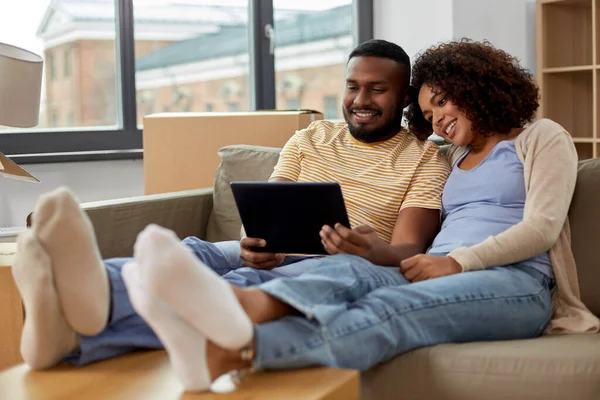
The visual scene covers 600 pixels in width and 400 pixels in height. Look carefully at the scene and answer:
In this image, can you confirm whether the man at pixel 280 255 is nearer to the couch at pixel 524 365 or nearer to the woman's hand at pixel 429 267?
the woman's hand at pixel 429 267

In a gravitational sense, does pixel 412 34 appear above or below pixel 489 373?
above

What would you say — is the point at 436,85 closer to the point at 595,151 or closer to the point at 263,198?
the point at 263,198

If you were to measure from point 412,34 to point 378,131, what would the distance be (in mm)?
1819

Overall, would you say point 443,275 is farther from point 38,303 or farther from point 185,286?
point 38,303

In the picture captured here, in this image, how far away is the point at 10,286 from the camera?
1799 millimetres

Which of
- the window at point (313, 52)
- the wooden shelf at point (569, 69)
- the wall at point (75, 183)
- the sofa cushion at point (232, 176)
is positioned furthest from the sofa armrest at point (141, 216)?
the wooden shelf at point (569, 69)

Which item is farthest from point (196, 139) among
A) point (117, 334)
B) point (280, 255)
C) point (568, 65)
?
point (568, 65)

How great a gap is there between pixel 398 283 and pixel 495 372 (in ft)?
0.94

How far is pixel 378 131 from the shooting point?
2016mm

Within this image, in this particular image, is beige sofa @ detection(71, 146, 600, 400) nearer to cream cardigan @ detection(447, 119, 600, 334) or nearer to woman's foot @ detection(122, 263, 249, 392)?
cream cardigan @ detection(447, 119, 600, 334)

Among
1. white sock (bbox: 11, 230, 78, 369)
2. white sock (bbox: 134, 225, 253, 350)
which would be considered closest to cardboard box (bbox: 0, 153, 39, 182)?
white sock (bbox: 11, 230, 78, 369)

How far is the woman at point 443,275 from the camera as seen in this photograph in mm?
1160

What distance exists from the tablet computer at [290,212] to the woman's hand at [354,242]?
21mm

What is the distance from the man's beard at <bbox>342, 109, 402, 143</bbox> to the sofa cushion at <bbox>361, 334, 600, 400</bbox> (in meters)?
0.69
